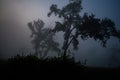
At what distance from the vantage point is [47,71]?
830 centimetres

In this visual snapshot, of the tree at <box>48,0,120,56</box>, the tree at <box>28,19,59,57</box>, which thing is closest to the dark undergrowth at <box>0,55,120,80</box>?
the tree at <box>48,0,120,56</box>

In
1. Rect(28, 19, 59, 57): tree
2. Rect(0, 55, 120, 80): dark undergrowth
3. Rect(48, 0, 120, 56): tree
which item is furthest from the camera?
Rect(28, 19, 59, 57): tree

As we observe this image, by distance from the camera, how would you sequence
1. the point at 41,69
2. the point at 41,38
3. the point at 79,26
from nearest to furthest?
the point at 41,69 → the point at 79,26 → the point at 41,38

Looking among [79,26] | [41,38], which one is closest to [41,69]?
[79,26]

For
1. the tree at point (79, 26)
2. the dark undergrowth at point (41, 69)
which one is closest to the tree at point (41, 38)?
the tree at point (79, 26)

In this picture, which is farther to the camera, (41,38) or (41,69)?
(41,38)

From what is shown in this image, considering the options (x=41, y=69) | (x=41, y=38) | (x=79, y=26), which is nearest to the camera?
(x=41, y=69)

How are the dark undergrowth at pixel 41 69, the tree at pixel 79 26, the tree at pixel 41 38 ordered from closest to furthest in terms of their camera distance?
the dark undergrowth at pixel 41 69, the tree at pixel 79 26, the tree at pixel 41 38

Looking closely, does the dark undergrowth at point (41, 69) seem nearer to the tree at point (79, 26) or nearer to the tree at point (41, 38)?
the tree at point (79, 26)

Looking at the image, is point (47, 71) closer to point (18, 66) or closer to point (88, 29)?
point (18, 66)

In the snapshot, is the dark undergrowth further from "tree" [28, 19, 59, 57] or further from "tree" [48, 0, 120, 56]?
"tree" [28, 19, 59, 57]

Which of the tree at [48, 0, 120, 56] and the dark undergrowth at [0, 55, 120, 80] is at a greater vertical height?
the tree at [48, 0, 120, 56]

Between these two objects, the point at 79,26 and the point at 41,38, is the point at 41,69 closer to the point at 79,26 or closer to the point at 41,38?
the point at 79,26

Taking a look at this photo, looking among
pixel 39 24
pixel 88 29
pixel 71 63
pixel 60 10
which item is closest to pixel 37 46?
pixel 39 24
